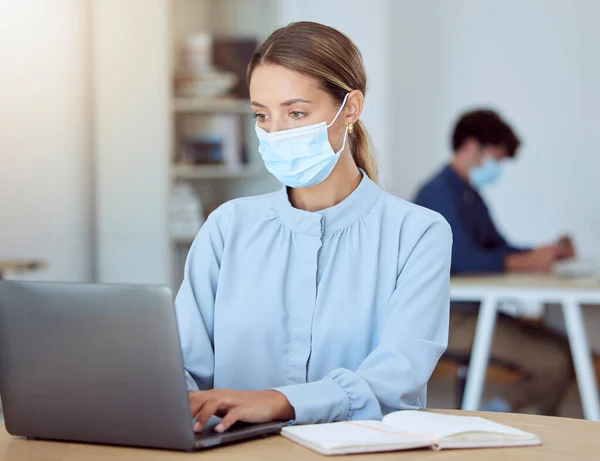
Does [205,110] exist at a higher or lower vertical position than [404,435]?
higher

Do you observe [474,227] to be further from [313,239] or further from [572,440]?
[572,440]

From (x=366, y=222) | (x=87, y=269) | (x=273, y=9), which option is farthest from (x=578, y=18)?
(x=366, y=222)

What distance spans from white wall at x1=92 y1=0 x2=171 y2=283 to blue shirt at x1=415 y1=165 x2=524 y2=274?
1.55 metres

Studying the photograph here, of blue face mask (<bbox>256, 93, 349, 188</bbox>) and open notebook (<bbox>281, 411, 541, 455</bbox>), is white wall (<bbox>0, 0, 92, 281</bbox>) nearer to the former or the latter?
blue face mask (<bbox>256, 93, 349, 188</bbox>)

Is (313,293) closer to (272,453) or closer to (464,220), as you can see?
(272,453)

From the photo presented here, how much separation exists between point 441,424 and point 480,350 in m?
2.33

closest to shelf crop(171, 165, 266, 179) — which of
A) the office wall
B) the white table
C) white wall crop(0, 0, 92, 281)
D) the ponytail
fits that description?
white wall crop(0, 0, 92, 281)

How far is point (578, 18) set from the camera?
5527 millimetres

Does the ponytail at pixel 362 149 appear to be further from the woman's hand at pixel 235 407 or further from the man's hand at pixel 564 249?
A: the man's hand at pixel 564 249

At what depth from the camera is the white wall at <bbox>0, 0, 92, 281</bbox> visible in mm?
4730

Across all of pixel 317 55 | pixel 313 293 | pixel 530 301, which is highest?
pixel 317 55

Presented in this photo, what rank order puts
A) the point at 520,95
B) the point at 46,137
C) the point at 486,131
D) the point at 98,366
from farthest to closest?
the point at 520,95 → the point at 46,137 → the point at 486,131 → the point at 98,366

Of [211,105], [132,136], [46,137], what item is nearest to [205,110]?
[211,105]

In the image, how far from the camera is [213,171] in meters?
5.20
